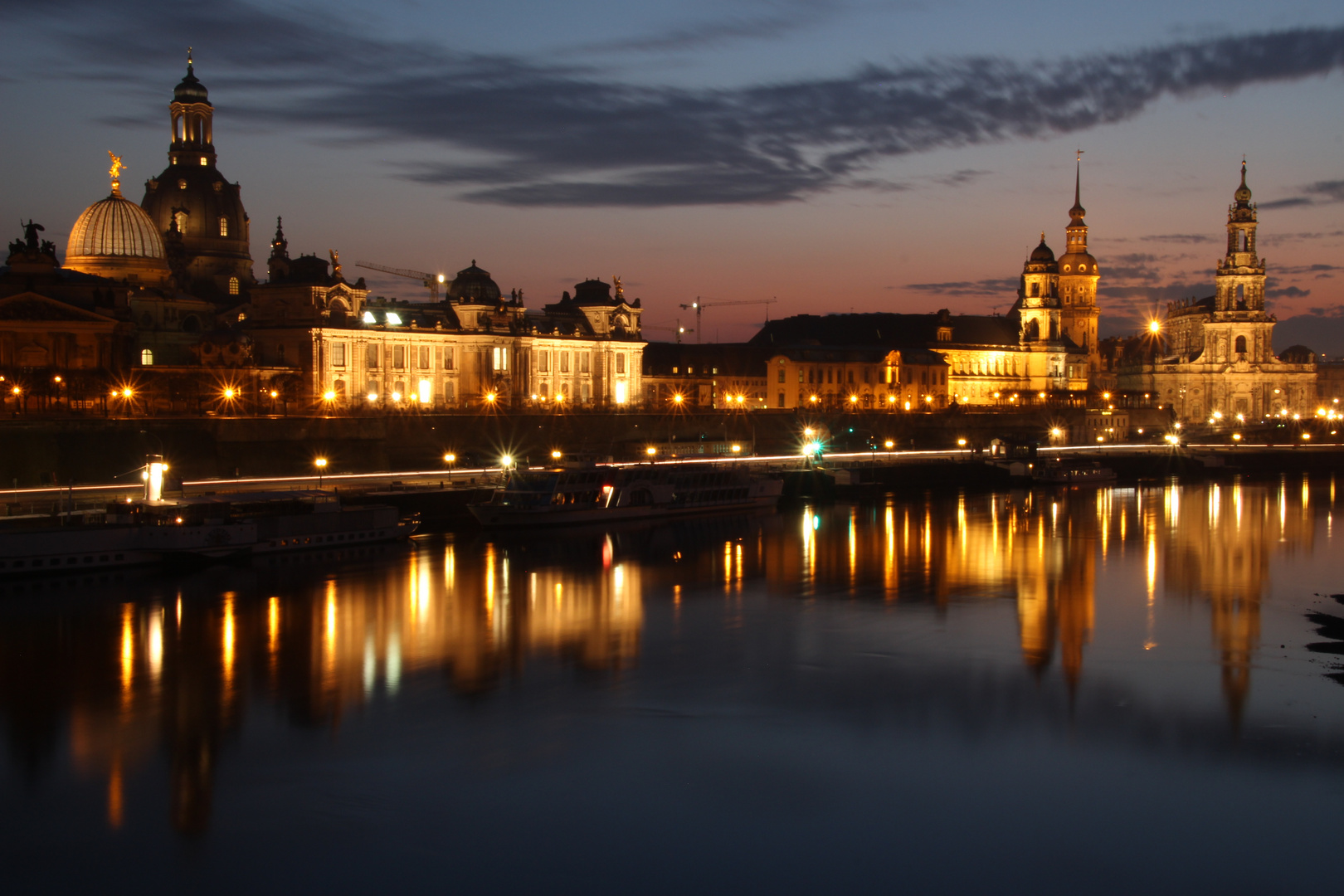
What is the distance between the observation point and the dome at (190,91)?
10594cm

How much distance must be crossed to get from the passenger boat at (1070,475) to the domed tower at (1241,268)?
64674 millimetres

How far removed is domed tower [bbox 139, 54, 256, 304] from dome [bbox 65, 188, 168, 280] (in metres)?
7.17

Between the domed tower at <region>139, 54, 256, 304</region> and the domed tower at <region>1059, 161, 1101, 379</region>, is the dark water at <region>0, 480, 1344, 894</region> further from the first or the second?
Answer: the domed tower at <region>1059, 161, 1101, 379</region>

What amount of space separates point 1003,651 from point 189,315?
7775 centimetres

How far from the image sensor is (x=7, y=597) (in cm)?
3347

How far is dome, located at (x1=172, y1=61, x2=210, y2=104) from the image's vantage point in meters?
106

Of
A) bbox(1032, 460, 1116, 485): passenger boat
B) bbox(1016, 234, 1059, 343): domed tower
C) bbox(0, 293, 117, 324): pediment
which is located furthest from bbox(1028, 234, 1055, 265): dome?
bbox(0, 293, 117, 324): pediment

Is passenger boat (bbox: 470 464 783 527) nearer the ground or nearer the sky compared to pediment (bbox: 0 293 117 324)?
nearer the ground

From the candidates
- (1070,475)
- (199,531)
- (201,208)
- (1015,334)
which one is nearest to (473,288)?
(201,208)

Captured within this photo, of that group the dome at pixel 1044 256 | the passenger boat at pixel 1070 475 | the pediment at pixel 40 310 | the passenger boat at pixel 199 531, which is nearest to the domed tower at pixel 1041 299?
the dome at pixel 1044 256

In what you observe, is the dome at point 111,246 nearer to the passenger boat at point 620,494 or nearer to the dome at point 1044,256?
the passenger boat at point 620,494

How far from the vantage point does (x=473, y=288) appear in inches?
3866

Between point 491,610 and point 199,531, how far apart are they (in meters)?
11.5

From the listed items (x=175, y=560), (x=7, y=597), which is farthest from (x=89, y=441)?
(x=7, y=597)
